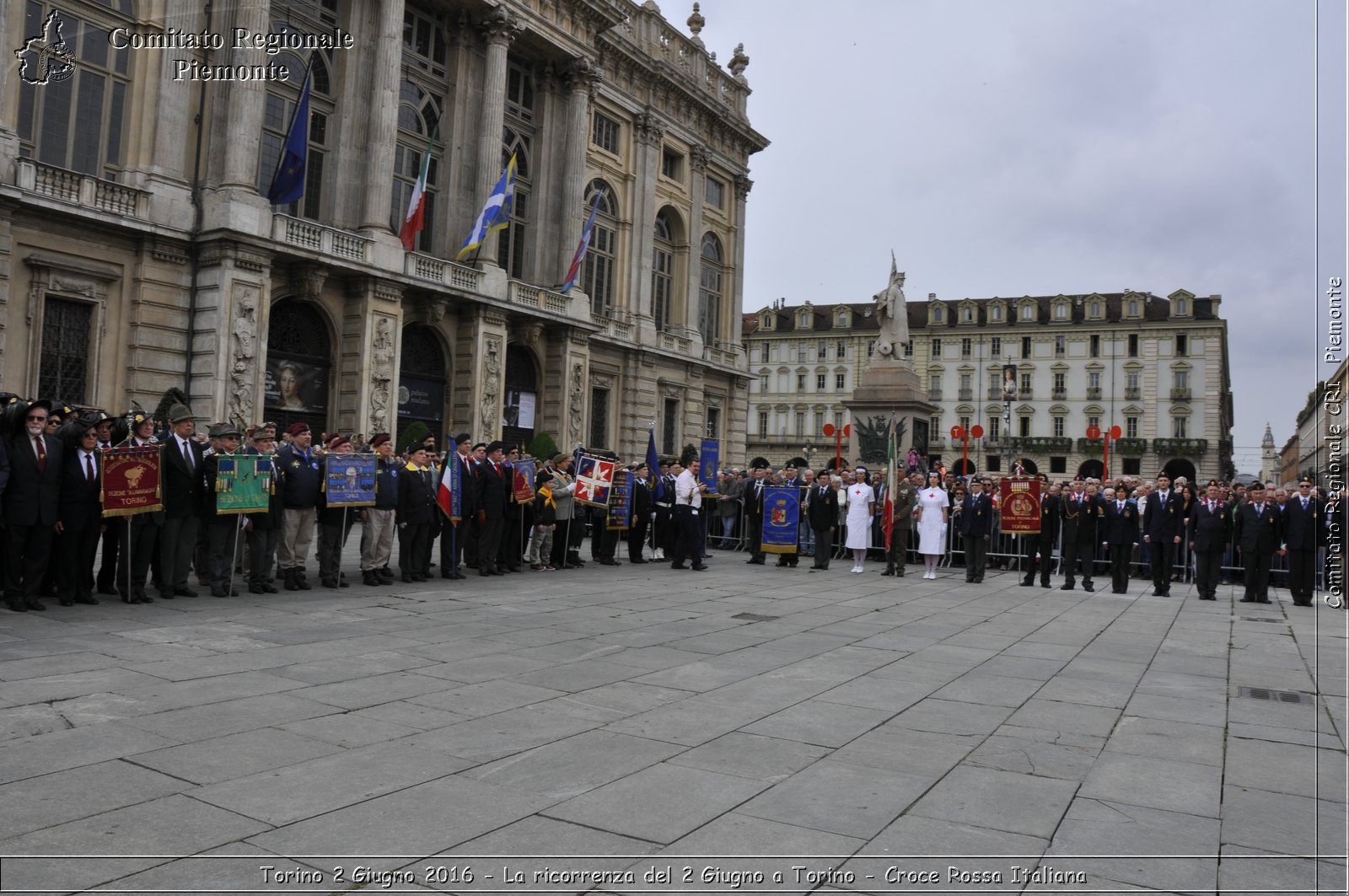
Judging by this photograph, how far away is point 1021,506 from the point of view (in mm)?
17766

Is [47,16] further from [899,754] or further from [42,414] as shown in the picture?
[899,754]

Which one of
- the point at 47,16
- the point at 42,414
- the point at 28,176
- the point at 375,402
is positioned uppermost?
the point at 47,16

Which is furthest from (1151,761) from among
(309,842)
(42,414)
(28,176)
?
(28,176)

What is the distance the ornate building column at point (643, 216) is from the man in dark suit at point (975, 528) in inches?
940

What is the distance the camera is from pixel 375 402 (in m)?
26.9

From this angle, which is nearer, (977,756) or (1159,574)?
(977,756)

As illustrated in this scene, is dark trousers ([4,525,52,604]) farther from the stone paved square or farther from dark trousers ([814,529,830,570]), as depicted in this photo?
dark trousers ([814,529,830,570])

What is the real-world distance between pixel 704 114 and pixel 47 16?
28051 mm

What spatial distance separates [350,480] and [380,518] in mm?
904

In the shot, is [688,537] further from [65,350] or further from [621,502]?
[65,350]

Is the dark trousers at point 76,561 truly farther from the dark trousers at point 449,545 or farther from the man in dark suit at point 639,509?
the man in dark suit at point 639,509

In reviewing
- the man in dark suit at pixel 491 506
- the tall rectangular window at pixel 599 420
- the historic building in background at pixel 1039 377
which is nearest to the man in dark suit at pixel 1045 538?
the man in dark suit at pixel 491 506

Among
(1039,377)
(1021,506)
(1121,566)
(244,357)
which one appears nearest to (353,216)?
(244,357)

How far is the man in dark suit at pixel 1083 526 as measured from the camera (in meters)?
17.0
